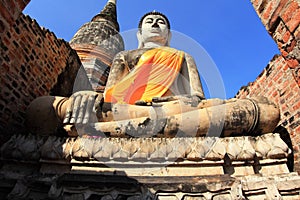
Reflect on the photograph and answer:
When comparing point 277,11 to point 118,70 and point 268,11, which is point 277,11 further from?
point 118,70

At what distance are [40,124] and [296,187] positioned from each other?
2.41 metres

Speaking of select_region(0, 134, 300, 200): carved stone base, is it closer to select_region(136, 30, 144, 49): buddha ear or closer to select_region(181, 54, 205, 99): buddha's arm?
select_region(181, 54, 205, 99): buddha's arm

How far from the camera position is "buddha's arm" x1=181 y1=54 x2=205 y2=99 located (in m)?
3.52

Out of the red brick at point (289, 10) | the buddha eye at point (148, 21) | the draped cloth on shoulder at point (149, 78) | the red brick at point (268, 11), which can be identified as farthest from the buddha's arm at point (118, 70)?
the red brick at point (289, 10)

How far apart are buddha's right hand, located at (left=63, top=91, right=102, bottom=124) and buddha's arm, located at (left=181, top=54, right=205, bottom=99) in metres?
1.56

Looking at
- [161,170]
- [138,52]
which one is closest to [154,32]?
[138,52]

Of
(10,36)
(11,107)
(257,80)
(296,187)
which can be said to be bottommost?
(296,187)

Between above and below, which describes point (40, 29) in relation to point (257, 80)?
above

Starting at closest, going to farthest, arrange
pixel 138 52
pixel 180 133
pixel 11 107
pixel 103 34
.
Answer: pixel 180 133, pixel 11 107, pixel 138 52, pixel 103 34

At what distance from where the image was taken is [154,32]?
4.50 m

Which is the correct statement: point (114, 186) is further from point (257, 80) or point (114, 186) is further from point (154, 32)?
point (154, 32)

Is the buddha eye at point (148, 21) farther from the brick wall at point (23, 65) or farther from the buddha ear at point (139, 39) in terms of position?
the brick wall at point (23, 65)

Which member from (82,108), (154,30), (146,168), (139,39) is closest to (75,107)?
(82,108)

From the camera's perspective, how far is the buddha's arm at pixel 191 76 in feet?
11.5
